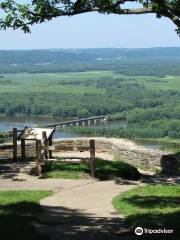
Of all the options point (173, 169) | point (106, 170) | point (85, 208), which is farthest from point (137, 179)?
point (85, 208)

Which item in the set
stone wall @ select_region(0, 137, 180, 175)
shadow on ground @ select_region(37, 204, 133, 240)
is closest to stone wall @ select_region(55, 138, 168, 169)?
stone wall @ select_region(0, 137, 180, 175)

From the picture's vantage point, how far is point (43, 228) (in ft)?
33.0

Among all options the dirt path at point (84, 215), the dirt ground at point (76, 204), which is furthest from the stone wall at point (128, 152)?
the dirt path at point (84, 215)

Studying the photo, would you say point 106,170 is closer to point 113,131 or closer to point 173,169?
point 173,169

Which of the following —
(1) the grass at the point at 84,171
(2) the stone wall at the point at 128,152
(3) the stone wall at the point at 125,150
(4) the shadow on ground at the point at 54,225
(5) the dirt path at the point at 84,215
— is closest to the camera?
(4) the shadow on ground at the point at 54,225

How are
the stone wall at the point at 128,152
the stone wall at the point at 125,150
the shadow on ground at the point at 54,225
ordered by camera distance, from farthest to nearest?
the stone wall at the point at 125,150
the stone wall at the point at 128,152
the shadow on ground at the point at 54,225

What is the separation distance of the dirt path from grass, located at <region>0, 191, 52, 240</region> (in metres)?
0.20

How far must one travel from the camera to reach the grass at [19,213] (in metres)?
9.50

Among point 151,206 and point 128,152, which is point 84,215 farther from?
point 128,152

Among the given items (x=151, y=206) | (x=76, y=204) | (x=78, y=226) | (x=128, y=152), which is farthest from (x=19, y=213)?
(x=128, y=152)

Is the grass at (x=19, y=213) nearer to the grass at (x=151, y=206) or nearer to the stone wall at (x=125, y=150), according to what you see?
the grass at (x=151, y=206)

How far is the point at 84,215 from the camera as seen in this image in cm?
1145

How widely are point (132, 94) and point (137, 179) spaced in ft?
505

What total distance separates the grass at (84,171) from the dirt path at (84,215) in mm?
1144
